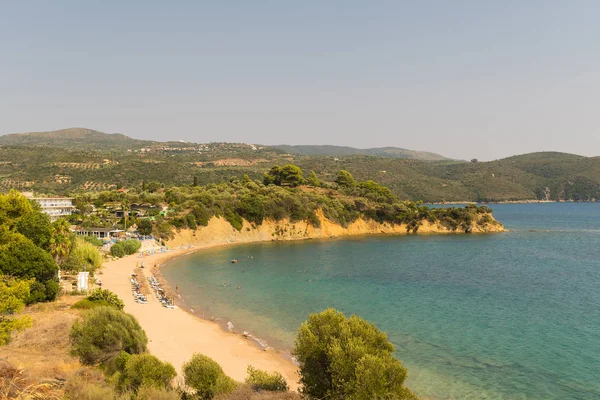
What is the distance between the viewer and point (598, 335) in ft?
92.2

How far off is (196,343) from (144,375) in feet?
39.5

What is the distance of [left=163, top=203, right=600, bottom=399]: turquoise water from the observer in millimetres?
21984

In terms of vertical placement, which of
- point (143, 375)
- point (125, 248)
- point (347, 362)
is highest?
point (347, 362)

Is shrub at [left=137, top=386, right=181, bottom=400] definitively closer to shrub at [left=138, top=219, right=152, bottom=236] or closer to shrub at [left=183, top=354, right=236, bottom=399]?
shrub at [left=183, top=354, right=236, bottom=399]

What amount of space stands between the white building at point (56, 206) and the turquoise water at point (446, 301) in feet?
92.8

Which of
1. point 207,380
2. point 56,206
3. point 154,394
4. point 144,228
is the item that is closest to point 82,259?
point 144,228

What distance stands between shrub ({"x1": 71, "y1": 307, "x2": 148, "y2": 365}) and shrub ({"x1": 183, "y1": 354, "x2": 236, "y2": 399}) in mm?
5522

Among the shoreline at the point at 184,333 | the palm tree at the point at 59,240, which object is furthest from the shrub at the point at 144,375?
the palm tree at the point at 59,240

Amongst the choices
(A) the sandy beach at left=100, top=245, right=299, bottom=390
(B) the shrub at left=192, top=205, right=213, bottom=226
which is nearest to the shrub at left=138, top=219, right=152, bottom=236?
(B) the shrub at left=192, top=205, right=213, bottom=226

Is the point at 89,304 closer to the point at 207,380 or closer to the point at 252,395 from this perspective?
the point at 207,380

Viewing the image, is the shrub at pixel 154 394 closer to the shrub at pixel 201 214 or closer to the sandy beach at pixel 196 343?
the sandy beach at pixel 196 343

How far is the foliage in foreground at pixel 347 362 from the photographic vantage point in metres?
12.2

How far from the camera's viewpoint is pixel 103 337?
18.6 m

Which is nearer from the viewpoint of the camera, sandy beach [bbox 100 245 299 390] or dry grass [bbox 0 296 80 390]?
dry grass [bbox 0 296 80 390]
